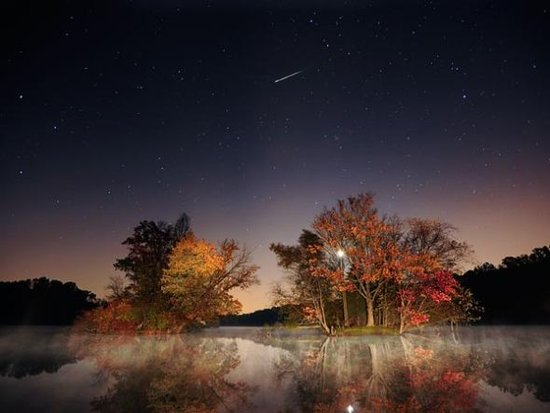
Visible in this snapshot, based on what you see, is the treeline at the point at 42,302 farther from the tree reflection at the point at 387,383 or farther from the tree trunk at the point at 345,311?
the tree reflection at the point at 387,383

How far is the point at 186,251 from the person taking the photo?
3603cm

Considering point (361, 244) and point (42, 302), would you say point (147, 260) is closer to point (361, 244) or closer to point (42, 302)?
point (361, 244)

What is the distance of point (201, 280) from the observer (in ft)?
119

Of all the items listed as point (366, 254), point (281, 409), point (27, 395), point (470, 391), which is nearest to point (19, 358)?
point (27, 395)

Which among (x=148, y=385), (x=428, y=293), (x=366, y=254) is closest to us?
(x=148, y=385)

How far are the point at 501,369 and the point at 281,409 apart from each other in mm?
8153

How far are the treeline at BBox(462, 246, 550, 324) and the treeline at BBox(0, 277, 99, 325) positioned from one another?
7056cm

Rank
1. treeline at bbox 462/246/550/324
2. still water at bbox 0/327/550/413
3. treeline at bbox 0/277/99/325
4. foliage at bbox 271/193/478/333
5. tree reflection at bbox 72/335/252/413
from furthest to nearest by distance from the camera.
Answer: treeline at bbox 0/277/99/325 < treeline at bbox 462/246/550/324 < foliage at bbox 271/193/478/333 < tree reflection at bbox 72/335/252/413 < still water at bbox 0/327/550/413

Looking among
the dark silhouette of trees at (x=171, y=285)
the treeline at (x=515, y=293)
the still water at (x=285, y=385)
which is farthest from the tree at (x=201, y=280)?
the treeline at (x=515, y=293)

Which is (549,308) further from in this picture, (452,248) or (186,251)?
(186,251)

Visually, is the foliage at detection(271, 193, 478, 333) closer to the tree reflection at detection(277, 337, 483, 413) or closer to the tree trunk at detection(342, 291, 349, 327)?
the tree trunk at detection(342, 291, 349, 327)

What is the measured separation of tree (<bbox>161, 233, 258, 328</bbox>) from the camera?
35.5 meters

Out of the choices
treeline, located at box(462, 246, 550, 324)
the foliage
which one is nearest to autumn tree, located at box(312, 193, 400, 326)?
the foliage

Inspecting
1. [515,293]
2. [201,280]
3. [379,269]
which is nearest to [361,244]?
→ [379,269]
